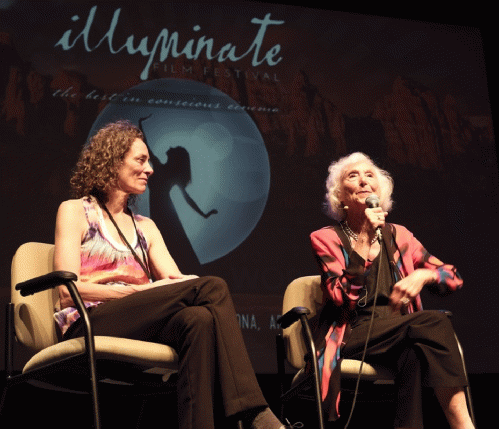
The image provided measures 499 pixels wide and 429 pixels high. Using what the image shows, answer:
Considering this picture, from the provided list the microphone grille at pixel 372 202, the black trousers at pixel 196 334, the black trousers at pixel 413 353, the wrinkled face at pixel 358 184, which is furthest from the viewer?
the wrinkled face at pixel 358 184

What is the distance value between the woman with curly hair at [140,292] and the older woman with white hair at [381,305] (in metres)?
0.52

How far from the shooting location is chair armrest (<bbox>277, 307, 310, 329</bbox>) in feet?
8.01

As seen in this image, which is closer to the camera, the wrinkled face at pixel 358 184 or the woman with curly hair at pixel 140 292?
the woman with curly hair at pixel 140 292

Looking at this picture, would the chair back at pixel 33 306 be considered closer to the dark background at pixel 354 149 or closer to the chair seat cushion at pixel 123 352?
the chair seat cushion at pixel 123 352

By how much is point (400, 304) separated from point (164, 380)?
3.09 feet

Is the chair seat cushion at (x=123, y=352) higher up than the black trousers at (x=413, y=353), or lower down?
higher up

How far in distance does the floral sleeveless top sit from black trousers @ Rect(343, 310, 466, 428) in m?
0.86

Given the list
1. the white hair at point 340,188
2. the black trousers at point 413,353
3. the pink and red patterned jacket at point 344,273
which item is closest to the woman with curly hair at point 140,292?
the pink and red patterned jacket at point 344,273

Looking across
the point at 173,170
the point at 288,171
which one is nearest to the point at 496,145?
the point at 288,171

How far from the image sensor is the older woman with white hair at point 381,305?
7.72ft

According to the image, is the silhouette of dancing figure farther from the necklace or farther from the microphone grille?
the microphone grille

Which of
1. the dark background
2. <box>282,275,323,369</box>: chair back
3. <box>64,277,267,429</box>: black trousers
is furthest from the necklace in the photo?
<box>64,277,267,429</box>: black trousers

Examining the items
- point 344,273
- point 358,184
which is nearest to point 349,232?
point 358,184

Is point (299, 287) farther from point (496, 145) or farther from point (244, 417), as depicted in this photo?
point (496, 145)
